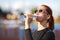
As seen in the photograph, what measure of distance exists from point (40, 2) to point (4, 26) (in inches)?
18.7

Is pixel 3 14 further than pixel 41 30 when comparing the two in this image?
Yes

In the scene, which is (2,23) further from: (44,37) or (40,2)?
(44,37)

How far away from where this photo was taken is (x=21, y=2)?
1765 mm

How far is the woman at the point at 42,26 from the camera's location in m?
0.65

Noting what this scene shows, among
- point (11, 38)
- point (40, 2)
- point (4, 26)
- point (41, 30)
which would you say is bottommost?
point (11, 38)

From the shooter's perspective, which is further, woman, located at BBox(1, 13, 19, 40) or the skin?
woman, located at BBox(1, 13, 19, 40)

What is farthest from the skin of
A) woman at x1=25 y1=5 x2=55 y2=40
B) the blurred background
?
the blurred background

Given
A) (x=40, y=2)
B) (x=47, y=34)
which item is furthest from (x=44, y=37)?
(x=40, y=2)

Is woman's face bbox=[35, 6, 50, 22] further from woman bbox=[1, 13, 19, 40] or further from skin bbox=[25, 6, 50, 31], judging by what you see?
woman bbox=[1, 13, 19, 40]

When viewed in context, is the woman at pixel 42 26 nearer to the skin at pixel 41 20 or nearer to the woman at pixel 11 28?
the skin at pixel 41 20

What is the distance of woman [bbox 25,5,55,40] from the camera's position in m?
0.65

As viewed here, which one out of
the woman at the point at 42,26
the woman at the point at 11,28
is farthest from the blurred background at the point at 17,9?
the woman at the point at 42,26

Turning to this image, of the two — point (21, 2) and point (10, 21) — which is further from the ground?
point (21, 2)

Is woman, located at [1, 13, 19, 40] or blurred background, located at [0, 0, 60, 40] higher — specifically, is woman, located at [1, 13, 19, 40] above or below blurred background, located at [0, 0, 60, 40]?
below
